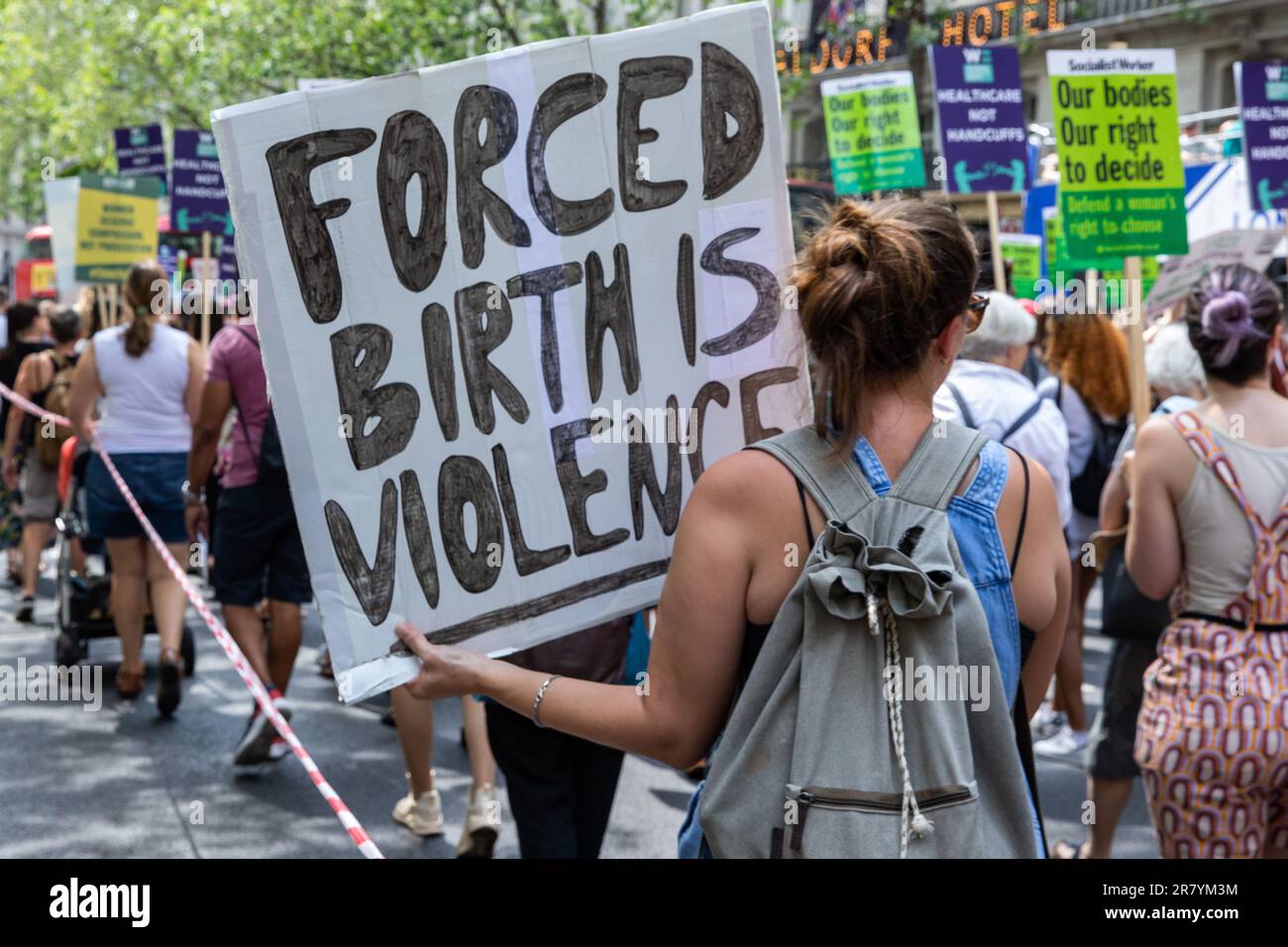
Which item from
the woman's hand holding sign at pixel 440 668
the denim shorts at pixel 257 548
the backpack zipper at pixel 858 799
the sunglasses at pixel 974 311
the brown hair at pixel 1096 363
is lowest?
the denim shorts at pixel 257 548

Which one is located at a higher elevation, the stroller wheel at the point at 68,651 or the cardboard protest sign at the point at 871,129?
the cardboard protest sign at the point at 871,129

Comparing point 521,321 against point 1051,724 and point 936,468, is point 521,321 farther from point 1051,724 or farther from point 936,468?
point 1051,724

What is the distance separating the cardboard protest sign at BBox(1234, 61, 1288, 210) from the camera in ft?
24.2

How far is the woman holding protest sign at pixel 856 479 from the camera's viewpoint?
2045 mm

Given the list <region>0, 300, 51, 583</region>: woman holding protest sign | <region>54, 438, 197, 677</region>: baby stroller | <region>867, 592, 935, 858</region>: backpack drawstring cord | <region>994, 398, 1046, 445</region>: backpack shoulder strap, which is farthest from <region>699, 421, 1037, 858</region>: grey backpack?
<region>0, 300, 51, 583</region>: woman holding protest sign

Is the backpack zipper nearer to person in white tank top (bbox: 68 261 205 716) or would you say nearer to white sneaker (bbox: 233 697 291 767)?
white sneaker (bbox: 233 697 291 767)

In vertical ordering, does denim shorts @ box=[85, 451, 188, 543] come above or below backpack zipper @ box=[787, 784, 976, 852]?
below

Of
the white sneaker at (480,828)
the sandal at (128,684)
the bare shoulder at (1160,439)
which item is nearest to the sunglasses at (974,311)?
the bare shoulder at (1160,439)

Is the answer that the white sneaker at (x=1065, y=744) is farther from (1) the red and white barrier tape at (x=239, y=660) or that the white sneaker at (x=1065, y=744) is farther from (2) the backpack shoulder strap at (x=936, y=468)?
(2) the backpack shoulder strap at (x=936, y=468)

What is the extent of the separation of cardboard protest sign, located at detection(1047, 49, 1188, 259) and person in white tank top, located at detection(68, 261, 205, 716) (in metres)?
3.99

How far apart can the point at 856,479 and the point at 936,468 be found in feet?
0.37

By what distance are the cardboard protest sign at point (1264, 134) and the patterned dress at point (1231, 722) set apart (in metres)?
4.36

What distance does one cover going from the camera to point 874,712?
76.4 inches

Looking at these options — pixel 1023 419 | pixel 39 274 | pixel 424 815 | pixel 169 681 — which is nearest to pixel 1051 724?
pixel 1023 419
